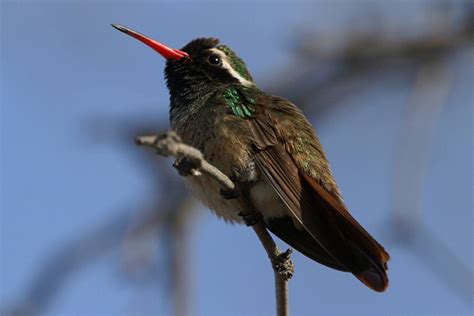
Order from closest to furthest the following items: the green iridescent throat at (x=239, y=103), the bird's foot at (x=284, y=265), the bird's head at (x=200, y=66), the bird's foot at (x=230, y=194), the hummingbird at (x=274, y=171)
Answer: the bird's foot at (x=284, y=265) < the bird's foot at (x=230, y=194) < the hummingbird at (x=274, y=171) < the green iridescent throat at (x=239, y=103) < the bird's head at (x=200, y=66)

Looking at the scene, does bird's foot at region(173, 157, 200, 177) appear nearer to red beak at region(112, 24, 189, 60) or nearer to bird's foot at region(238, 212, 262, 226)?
bird's foot at region(238, 212, 262, 226)

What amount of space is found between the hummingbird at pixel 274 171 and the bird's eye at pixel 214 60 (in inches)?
6.6

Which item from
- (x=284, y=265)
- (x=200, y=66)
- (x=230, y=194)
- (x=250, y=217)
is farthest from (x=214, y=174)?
(x=200, y=66)

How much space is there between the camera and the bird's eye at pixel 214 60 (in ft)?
16.4

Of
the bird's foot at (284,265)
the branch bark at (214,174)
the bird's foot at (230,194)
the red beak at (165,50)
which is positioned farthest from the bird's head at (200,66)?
the bird's foot at (284,265)

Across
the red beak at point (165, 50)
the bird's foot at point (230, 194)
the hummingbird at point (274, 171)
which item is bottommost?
the bird's foot at point (230, 194)

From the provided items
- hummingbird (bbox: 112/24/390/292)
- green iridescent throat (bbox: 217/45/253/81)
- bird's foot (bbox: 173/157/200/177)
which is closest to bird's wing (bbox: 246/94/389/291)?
hummingbird (bbox: 112/24/390/292)

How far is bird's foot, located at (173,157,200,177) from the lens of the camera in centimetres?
316

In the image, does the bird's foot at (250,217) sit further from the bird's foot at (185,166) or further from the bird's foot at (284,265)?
the bird's foot at (185,166)

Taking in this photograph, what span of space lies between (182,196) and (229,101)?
6.97 ft

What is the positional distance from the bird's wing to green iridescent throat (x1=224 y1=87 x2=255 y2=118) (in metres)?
0.05

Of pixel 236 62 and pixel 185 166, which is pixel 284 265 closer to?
pixel 185 166

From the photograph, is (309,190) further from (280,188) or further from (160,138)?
(160,138)

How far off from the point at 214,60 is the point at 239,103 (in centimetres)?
59
